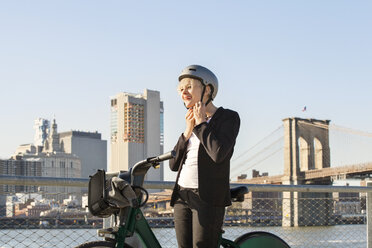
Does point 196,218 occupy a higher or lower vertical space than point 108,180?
lower

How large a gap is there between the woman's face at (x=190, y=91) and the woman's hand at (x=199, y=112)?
72mm

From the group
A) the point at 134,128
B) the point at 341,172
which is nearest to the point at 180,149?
the point at 341,172

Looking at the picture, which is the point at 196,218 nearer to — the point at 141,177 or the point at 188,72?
the point at 141,177

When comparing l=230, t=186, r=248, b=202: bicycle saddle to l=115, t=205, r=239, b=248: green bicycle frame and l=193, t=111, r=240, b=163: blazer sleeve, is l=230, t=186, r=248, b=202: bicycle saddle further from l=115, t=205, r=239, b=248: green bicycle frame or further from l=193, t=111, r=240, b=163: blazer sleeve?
l=115, t=205, r=239, b=248: green bicycle frame

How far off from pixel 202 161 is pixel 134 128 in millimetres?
122638

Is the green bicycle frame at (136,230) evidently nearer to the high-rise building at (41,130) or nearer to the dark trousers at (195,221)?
the dark trousers at (195,221)

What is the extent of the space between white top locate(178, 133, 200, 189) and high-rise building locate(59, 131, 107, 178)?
125 metres

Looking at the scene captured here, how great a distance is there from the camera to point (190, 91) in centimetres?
232

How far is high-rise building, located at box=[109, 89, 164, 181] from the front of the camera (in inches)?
4808

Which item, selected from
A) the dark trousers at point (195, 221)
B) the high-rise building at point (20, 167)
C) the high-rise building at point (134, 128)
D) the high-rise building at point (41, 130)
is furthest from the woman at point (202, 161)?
the high-rise building at point (41, 130)

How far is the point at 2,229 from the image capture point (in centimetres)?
316

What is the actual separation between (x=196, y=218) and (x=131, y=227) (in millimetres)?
288

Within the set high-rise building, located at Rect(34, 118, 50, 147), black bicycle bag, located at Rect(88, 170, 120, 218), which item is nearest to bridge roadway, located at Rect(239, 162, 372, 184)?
black bicycle bag, located at Rect(88, 170, 120, 218)

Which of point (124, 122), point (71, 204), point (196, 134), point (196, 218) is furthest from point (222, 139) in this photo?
point (124, 122)
